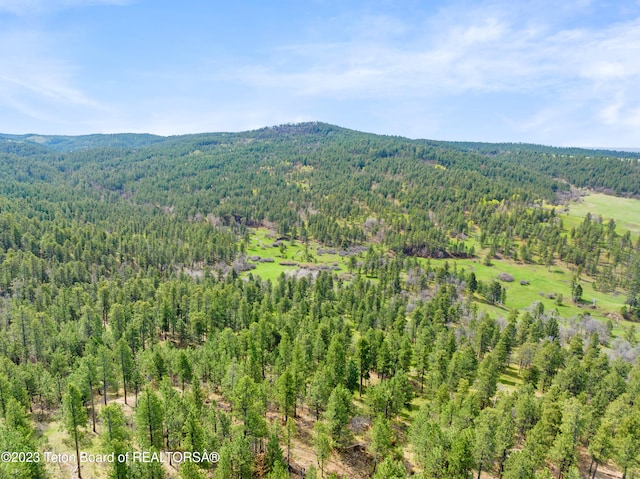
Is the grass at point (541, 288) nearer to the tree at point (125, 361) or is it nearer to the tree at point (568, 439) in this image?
the tree at point (568, 439)

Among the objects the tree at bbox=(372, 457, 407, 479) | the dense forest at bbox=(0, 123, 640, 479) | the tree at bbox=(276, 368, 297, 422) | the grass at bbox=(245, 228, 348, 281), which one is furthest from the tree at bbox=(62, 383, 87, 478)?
the grass at bbox=(245, 228, 348, 281)

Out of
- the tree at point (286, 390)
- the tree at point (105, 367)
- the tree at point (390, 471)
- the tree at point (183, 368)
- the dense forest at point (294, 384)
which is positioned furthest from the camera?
the tree at point (183, 368)

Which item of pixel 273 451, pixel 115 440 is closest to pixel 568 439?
pixel 273 451

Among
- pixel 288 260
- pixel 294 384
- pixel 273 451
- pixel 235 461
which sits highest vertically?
pixel 294 384

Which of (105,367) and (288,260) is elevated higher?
(105,367)

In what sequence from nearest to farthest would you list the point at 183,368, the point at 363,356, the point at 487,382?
the point at 183,368 < the point at 487,382 < the point at 363,356

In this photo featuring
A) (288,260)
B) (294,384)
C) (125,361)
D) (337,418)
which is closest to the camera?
(337,418)

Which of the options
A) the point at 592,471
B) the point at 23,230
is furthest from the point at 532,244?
the point at 23,230

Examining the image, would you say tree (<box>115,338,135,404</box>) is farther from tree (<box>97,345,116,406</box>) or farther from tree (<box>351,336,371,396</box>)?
tree (<box>351,336,371,396</box>)

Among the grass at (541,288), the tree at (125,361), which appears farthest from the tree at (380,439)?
the grass at (541,288)

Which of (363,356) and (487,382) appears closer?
(487,382)

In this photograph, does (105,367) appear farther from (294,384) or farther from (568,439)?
(568,439)

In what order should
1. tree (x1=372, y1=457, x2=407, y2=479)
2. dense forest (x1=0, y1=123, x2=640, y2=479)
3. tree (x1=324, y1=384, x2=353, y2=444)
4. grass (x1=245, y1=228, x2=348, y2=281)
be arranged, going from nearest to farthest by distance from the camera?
1. tree (x1=372, y1=457, x2=407, y2=479)
2. dense forest (x1=0, y1=123, x2=640, y2=479)
3. tree (x1=324, y1=384, x2=353, y2=444)
4. grass (x1=245, y1=228, x2=348, y2=281)
